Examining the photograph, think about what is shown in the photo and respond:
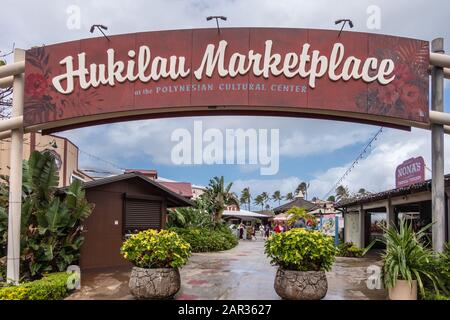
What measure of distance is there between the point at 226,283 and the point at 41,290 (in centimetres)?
416

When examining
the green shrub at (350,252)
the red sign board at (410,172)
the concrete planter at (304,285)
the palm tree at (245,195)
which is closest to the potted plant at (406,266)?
the concrete planter at (304,285)

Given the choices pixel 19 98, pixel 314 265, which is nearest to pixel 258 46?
pixel 314 265

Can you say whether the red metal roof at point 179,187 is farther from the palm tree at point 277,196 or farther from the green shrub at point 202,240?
the palm tree at point 277,196

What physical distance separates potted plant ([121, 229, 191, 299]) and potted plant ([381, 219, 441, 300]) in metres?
3.81

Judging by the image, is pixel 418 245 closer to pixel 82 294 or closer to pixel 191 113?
pixel 191 113

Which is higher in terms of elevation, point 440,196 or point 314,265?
point 440,196

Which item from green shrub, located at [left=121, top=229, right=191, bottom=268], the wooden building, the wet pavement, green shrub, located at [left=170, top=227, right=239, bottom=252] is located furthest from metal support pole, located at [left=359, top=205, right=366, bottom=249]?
green shrub, located at [left=121, top=229, right=191, bottom=268]

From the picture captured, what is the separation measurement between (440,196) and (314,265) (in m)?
3.01

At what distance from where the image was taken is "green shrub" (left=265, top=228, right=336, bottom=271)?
795 centimetres

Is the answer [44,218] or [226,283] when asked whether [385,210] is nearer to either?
[226,283]

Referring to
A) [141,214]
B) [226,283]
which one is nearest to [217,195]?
[141,214]

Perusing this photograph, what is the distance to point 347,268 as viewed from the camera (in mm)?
14430

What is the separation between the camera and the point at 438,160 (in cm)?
893
